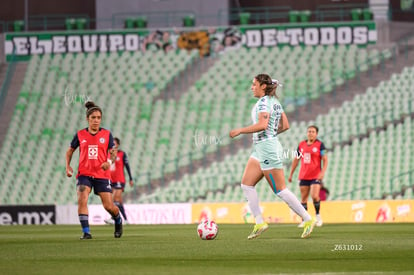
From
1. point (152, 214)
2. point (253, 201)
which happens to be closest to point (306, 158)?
point (253, 201)

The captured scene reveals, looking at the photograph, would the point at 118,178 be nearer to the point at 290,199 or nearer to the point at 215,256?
the point at 290,199

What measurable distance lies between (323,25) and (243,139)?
20.9ft

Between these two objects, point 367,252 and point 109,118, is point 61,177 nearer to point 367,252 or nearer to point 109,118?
point 109,118

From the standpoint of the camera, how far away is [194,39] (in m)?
37.7

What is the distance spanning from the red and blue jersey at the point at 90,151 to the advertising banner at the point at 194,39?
2259 centimetres

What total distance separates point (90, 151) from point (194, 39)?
23.0 meters

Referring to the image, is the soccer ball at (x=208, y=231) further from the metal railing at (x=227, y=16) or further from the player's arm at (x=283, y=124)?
the metal railing at (x=227, y=16)

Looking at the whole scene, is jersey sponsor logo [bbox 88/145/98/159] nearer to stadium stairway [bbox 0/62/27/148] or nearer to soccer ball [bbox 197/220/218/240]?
soccer ball [bbox 197/220/218/240]

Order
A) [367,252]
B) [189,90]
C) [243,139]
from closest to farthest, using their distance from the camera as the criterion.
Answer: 1. [367,252]
2. [243,139]
3. [189,90]

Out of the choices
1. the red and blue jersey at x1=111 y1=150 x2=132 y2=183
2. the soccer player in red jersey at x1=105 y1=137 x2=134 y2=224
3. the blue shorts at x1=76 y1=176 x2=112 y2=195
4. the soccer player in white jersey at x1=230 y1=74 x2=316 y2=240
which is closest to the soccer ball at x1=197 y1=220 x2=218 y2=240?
the soccer player in white jersey at x1=230 y1=74 x2=316 y2=240

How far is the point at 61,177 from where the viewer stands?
33.1 m

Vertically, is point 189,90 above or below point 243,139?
above

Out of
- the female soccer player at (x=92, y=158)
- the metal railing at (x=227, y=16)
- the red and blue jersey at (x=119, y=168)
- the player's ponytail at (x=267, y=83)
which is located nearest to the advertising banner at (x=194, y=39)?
the metal railing at (x=227, y=16)

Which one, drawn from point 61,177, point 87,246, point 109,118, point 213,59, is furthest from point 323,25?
point 87,246
